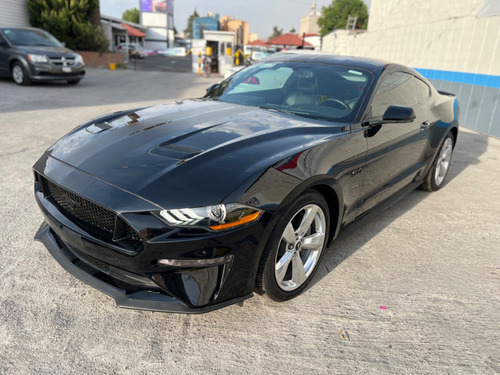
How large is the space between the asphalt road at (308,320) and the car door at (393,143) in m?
0.50

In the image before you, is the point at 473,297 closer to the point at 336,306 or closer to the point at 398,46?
the point at 336,306

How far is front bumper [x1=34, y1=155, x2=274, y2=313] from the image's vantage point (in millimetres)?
1968

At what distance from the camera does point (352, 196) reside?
116 inches

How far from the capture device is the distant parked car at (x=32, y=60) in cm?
1178

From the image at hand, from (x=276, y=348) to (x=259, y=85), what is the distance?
2.53m

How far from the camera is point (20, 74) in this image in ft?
39.7

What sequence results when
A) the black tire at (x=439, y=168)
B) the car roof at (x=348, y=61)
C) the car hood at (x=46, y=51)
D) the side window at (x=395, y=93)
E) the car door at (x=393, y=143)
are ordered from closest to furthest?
the car door at (x=393, y=143)
the side window at (x=395, y=93)
the car roof at (x=348, y=61)
the black tire at (x=439, y=168)
the car hood at (x=46, y=51)

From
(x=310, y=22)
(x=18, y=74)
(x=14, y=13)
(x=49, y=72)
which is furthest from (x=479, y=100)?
(x=310, y=22)

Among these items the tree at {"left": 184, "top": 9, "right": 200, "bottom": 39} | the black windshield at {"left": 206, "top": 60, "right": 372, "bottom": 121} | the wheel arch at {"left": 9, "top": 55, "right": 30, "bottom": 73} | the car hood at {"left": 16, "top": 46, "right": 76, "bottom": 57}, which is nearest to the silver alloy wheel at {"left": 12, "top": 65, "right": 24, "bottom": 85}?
the wheel arch at {"left": 9, "top": 55, "right": 30, "bottom": 73}

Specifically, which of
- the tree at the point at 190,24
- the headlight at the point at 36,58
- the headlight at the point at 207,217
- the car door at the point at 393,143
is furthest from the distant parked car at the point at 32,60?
the tree at the point at 190,24

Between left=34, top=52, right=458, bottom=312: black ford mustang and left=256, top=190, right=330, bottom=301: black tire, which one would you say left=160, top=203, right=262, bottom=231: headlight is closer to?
left=34, top=52, right=458, bottom=312: black ford mustang

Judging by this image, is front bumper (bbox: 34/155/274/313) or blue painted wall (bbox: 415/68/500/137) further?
blue painted wall (bbox: 415/68/500/137)

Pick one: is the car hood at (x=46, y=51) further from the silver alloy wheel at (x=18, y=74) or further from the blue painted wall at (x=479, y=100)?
the blue painted wall at (x=479, y=100)

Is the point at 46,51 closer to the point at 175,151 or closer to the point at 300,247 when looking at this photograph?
the point at 175,151
